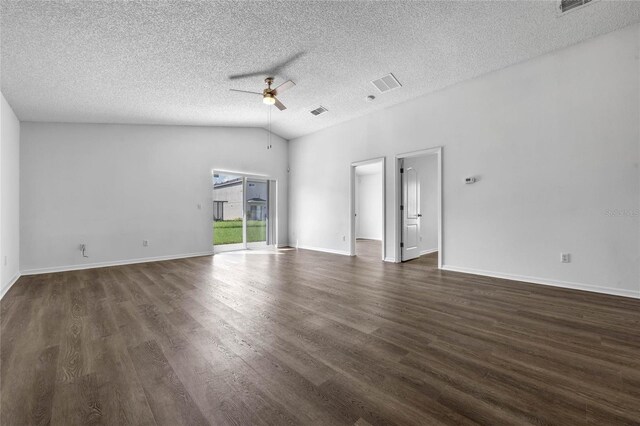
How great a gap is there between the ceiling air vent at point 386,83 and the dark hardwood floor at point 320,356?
3.51 meters

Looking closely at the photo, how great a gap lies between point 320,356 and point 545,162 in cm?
422

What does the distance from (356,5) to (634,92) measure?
3.60 m

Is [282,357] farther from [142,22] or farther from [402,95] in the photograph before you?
[402,95]

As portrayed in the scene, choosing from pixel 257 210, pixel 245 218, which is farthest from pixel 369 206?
pixel 245 218

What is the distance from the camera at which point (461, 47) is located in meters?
3.82

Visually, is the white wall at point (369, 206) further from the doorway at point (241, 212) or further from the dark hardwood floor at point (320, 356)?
the dark hardwood floor at point (320, 356)

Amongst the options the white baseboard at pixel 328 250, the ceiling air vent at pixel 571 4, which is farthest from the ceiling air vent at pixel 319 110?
the ceiling air vent at pixel 571 4

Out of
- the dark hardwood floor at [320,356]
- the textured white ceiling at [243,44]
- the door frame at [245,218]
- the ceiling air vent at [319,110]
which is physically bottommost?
the dark hardwood floor at [320,356]

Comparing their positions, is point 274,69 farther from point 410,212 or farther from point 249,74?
point 410,212

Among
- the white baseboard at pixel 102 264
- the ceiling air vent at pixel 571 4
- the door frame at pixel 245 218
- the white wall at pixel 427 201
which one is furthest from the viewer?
the door frame at pixel 245 218

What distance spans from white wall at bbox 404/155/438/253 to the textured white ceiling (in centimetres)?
222

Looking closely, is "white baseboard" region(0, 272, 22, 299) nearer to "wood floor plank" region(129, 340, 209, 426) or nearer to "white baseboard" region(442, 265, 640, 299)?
"wood floor plank" region(129, 340, 209, 426)

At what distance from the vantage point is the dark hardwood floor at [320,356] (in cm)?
147

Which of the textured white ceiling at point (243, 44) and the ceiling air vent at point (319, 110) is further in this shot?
the ceiling air vent at point (319, 110)
